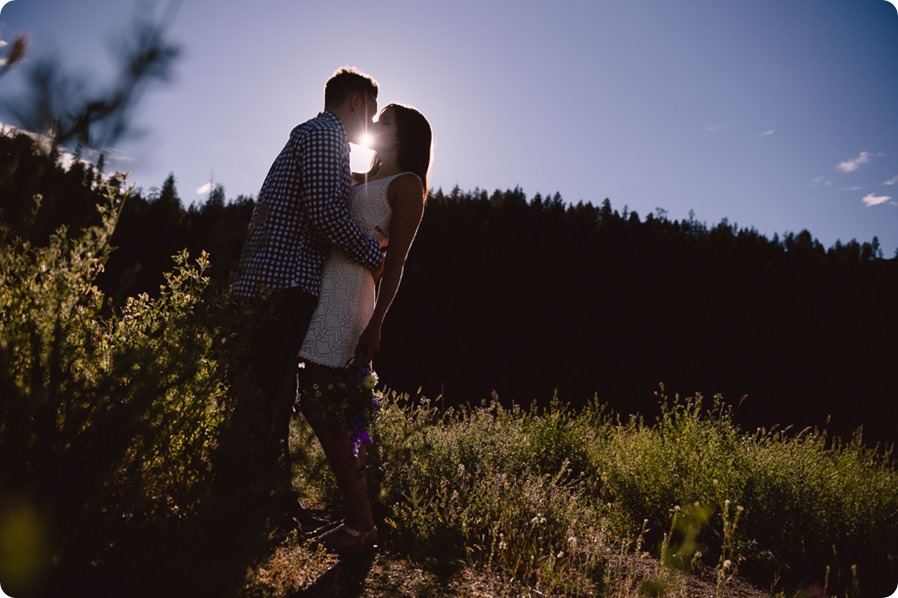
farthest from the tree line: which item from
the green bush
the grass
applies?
the green bush

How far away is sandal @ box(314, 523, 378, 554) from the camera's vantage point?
2.52 meters

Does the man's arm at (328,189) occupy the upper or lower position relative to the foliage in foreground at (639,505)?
upper

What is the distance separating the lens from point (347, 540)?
2525 mm

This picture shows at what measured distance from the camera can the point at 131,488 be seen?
1.66m

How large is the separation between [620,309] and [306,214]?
1012 cm

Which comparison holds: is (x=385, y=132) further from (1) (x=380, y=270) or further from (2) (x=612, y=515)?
(2) (x=612, y=515)

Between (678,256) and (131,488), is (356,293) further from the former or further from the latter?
(678,256)

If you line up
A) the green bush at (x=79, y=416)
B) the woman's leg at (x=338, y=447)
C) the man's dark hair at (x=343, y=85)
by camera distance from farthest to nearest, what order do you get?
the man's dark hair at (x=343, y=85) → the woman's leg at (x=338, y=447) → the green bush at (x=79, y=416)

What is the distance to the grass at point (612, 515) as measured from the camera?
8.05 ft

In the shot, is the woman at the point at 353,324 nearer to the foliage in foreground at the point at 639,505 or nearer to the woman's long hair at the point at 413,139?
the woman's long hair at the point at 413,139

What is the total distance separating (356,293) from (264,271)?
0.40 meters

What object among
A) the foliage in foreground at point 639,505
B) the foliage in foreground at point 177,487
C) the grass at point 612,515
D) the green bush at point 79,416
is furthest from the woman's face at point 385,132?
the foliage in foreground at point 639,505

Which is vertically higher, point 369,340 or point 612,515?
point 369,340

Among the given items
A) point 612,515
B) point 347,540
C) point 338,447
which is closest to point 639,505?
point 612,515
